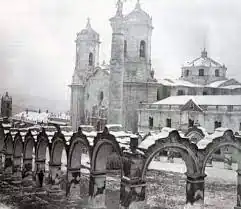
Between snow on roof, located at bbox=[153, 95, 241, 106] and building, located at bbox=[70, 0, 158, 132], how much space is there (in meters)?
1.59

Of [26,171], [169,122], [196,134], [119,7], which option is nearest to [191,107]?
[169,122]

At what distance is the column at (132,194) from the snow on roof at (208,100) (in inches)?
786

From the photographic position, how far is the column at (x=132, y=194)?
40.2ft

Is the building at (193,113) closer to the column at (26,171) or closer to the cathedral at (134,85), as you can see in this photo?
the cathedral at (134,85)

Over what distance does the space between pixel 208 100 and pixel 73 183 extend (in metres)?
19.6

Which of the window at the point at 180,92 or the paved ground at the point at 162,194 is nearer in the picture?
the paved ground at the point at 162,194

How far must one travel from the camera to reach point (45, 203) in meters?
15.3

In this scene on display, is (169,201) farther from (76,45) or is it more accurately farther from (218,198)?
(76,45)

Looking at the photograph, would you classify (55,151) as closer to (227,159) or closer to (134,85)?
(227,159)

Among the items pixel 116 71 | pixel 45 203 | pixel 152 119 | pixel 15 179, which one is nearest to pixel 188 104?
pixel 152 119

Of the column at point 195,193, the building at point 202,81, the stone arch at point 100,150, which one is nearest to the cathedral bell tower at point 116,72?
the building at point 202,81

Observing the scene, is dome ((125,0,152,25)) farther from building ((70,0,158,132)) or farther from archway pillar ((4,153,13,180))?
archway pillar ((4,153,13,180))

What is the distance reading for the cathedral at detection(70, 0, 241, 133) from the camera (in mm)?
29703

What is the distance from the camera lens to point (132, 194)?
1230 centimetres
